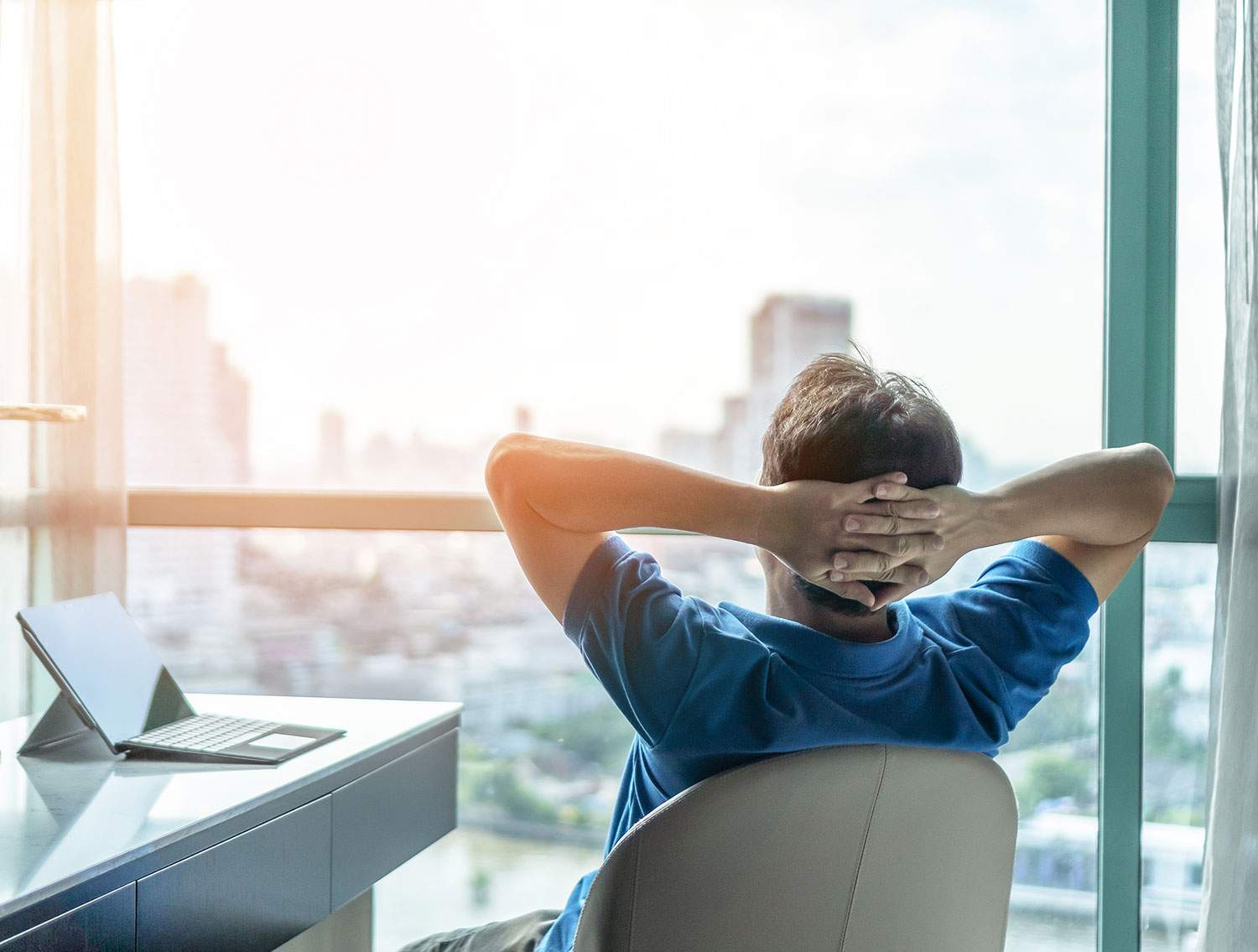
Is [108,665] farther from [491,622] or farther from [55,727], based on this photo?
[491,622]

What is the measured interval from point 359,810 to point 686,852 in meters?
0.73

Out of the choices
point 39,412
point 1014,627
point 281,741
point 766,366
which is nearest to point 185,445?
point 39,412

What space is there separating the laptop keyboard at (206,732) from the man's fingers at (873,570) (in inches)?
33.7

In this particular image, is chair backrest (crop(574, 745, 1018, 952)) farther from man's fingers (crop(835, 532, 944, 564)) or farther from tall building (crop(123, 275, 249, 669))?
tall building (crop(123, 275, 249, 669))

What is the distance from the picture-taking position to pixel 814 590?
41.6 inches

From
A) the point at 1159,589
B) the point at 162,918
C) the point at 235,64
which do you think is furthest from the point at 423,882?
the point at 235,64

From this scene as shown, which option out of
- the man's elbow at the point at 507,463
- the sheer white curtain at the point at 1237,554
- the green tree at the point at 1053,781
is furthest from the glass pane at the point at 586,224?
the man's elbow at the point at 507,463

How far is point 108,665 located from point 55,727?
107mm

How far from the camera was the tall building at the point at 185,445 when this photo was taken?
224 cm

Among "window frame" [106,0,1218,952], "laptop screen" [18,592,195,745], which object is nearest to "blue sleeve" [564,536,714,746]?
"laptop screen" [18,592,195,745]

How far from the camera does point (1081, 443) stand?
6.48 ft

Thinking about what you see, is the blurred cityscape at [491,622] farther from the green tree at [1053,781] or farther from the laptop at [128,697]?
the laptop at [128,697]

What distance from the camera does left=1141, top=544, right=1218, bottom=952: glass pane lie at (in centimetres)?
192

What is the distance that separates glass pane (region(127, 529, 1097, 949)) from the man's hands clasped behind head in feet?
3.34
